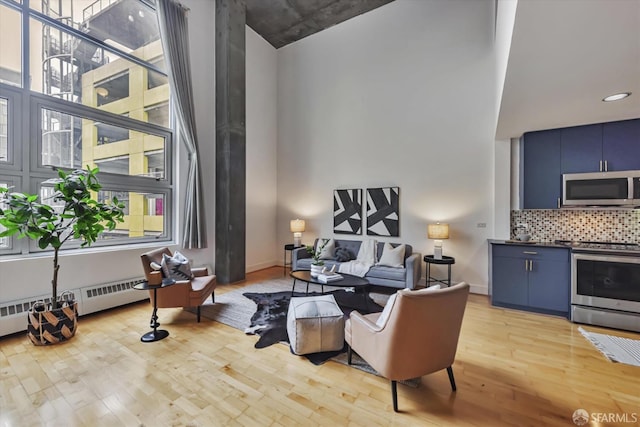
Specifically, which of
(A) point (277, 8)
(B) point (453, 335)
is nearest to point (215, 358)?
(B) point (453, 335)

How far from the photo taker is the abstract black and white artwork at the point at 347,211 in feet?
17.6

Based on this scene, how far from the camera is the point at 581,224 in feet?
12.2

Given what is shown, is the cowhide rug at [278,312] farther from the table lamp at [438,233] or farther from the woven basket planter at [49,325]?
the woven basket planter at [49,325]

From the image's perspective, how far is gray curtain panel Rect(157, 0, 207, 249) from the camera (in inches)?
165

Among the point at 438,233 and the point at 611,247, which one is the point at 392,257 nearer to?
the point at 438,233

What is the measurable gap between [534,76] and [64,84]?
528cm

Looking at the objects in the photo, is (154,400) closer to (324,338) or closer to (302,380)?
(302,380)

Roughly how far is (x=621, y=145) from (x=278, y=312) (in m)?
4.86

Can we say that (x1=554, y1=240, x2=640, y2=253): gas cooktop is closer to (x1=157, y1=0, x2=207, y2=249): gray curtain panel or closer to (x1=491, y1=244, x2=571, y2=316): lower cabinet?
(x1=491, y1=244, x2=571, y2=316): lower cabinet

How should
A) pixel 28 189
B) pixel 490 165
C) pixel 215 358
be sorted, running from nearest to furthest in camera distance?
pixel 215 358 → pixel 28 189 → pixel 490 165

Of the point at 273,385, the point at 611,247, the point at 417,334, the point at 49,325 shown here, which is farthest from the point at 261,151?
the point at 611,247

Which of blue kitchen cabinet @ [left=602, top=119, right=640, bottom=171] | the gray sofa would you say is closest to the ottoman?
the gray sofa

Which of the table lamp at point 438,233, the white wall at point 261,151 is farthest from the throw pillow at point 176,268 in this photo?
the table lamp at point 438,233

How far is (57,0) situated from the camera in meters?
3.36
